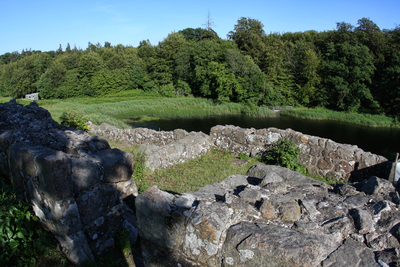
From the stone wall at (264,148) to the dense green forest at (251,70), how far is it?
24086 mm

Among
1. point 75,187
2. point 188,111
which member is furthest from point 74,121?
point 188,111

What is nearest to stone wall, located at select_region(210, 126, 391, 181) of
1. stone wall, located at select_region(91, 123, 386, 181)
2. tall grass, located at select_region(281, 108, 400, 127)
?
stone wall, located at select_region(91, 123, 386, 181)

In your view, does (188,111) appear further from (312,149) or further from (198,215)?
(198,215)

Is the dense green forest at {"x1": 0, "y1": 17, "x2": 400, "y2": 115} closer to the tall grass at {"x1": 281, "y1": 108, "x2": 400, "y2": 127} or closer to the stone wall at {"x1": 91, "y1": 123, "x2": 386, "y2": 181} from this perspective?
the tall grass at {"x1": 281, "y1": 108, "x2": 400, "y2": 127}

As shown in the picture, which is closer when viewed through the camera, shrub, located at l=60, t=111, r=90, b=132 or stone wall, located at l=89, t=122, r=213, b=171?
stone wall, located at l=89, t=122, r=213, b=171

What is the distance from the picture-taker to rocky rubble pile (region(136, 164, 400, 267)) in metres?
2.41

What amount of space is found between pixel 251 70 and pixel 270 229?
3695cm

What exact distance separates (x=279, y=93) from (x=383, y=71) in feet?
39.9

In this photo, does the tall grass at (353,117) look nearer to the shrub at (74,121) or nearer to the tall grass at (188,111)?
the tall grass at (188,111)

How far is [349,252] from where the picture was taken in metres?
2.47

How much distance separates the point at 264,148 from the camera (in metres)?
10.1

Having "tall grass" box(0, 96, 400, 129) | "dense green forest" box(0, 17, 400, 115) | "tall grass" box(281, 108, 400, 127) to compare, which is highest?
"dense green forest" box(0, 17, 400, 115)

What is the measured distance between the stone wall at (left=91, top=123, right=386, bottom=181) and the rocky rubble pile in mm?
5431

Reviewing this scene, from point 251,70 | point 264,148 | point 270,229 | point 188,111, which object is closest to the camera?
point 270,229
